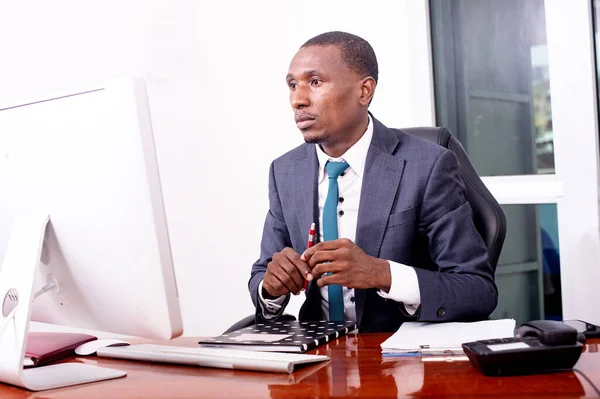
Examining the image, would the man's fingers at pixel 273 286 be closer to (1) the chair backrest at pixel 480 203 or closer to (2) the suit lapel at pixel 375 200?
(2) the suit lapel at pixel 375 200

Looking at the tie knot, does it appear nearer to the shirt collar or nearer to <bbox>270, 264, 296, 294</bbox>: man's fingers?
the shirt collar

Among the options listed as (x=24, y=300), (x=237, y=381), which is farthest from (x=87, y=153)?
(x=237, y=381)

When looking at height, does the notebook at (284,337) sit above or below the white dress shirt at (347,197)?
below

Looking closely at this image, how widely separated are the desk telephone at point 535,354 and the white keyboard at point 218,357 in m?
0.31

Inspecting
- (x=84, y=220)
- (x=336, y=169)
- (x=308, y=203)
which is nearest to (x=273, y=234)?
(x=308, y=203)

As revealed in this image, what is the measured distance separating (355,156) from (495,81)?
112 centimetres

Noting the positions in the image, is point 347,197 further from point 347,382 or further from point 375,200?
point 347,382

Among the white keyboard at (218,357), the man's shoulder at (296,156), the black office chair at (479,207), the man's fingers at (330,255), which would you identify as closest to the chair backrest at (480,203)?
the black office chair at (479,207)

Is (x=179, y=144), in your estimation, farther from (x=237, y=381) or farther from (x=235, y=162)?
(x=237, y=381)

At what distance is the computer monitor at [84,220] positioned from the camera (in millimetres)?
1216

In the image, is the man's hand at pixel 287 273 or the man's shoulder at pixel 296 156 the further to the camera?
the man's shoulder at pixel 296 156

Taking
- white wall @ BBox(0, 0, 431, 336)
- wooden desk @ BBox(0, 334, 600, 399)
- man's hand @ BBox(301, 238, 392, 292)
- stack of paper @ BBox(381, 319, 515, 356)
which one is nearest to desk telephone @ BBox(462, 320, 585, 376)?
wooden desk @ BBox(0, 334, 600, 399)

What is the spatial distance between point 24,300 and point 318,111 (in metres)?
0.99

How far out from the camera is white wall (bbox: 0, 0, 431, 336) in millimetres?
3443
